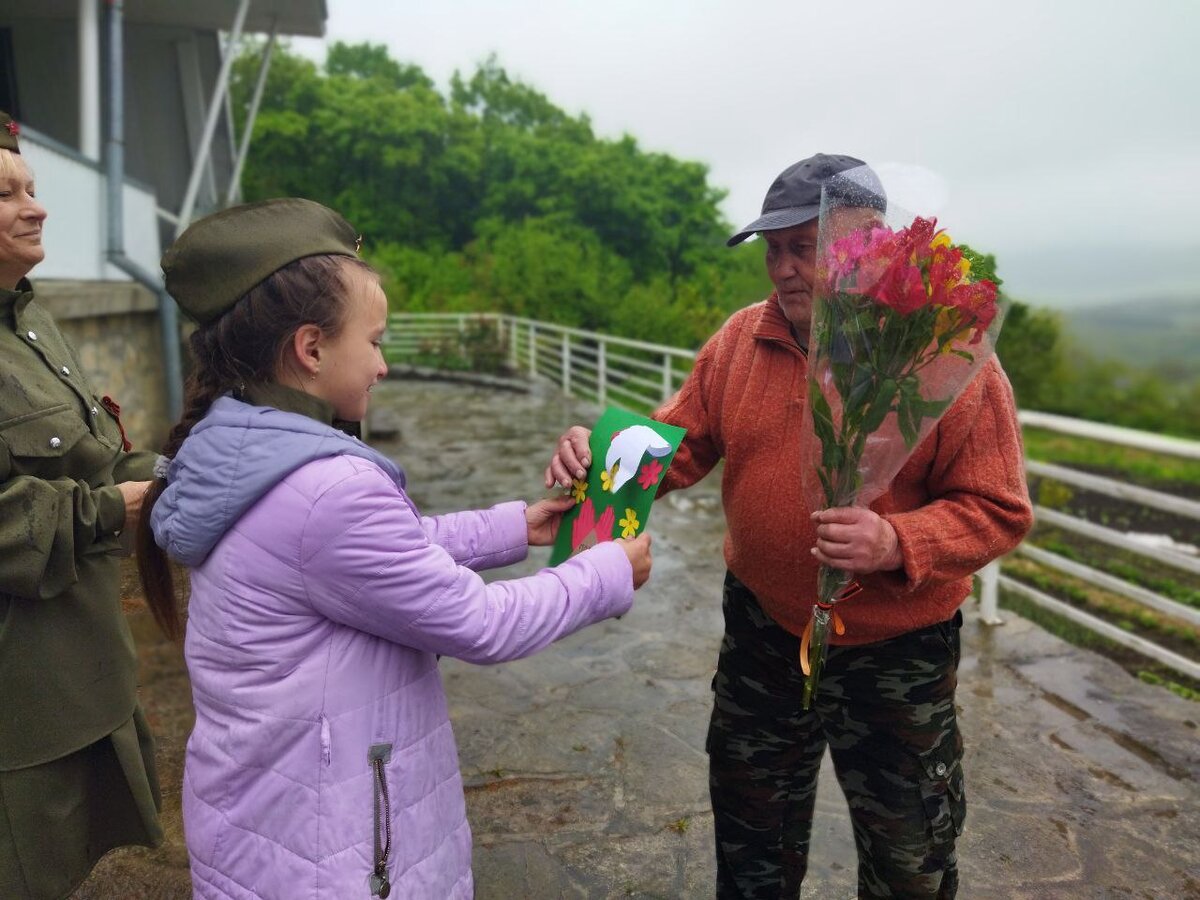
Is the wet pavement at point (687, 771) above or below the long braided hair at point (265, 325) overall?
below

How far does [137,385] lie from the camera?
18.8 feet

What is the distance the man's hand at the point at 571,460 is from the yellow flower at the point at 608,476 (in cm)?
8

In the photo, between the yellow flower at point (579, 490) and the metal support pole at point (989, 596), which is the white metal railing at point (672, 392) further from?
the yellow flower at point (579, 490)

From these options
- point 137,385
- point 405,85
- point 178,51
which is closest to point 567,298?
point 178,51

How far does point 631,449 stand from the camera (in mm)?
1585

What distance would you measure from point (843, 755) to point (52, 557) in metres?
1.52

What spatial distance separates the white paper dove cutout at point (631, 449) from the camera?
1.56 metres

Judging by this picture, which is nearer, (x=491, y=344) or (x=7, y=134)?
(x=7, y=134)

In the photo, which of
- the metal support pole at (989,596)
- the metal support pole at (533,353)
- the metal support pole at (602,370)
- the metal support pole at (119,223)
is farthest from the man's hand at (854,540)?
the metal support pole at (533,353)

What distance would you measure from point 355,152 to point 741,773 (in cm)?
2854

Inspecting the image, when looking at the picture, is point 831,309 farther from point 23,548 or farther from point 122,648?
point 122,648

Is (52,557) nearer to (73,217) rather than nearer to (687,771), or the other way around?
(687,771)

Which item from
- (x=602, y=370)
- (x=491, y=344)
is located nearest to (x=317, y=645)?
(x=602, y=370)

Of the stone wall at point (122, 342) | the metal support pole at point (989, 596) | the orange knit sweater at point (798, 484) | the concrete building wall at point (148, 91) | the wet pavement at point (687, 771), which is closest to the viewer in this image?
the orange knit sweater at point (798, 484)
